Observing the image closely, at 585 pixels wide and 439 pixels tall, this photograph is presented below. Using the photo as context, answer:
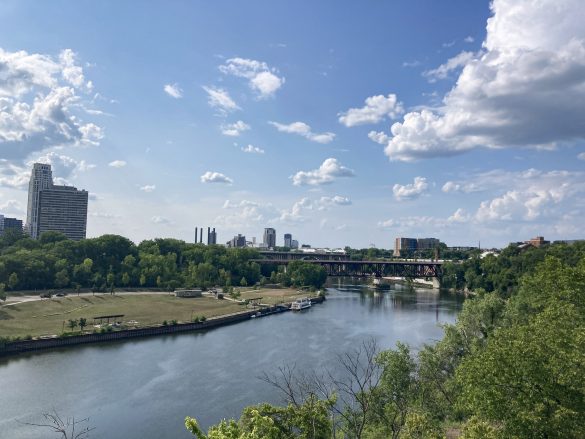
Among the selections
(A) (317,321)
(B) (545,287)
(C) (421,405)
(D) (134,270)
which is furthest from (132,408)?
(D) (134,270)

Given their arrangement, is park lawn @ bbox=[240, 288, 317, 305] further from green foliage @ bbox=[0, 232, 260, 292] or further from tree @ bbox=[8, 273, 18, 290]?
tree @ bbox=[8, 273, 18, 290]

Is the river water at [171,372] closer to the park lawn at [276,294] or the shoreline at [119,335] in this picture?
the shoreline at [119,335]

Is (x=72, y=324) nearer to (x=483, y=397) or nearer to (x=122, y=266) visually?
(x=122, y=266)

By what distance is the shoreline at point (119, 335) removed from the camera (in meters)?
53.1

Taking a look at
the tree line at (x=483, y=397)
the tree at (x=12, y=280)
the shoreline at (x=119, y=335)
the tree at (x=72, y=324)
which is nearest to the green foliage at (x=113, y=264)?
the tree at (x=12, y=280)

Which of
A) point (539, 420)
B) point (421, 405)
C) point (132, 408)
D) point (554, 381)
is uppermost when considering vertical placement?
point (554, 381)

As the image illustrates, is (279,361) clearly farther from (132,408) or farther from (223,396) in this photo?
(132,408)

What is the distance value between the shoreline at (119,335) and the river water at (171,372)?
75.9 inches

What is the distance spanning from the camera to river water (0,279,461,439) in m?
35.0

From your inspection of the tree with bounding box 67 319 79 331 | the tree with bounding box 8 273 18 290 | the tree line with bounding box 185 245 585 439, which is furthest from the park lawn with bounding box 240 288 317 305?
the tree line with bounding box 185 245 585 439

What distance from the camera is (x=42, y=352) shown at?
53375 millimetres

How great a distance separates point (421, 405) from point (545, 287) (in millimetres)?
16093

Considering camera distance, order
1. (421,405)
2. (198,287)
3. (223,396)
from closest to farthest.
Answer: (421,405), (223,396), (198,287)

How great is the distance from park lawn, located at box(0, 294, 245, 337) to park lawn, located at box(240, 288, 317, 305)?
11563 millimetres
